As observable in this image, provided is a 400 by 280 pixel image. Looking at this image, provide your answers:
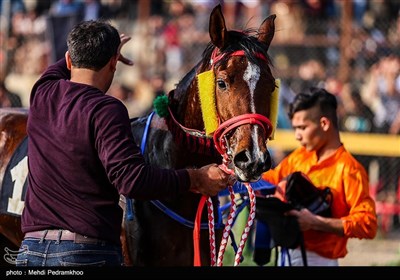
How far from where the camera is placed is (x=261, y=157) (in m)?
4.11

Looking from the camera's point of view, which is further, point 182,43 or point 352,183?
point 182,43

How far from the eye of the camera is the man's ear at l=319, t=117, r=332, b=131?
6.02m

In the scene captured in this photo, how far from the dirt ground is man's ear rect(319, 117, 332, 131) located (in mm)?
3859

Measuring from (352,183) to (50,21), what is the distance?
831cm

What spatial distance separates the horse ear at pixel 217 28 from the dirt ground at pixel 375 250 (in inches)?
212

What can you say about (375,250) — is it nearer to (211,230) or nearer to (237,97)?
(211,230)

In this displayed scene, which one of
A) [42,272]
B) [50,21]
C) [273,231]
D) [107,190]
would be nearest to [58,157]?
[107,190]

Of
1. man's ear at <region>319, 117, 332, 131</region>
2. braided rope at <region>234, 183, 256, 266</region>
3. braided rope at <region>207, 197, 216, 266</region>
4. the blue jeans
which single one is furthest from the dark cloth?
man's ear at <region>319, 117, 332, 131</region>

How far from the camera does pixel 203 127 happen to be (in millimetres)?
4789

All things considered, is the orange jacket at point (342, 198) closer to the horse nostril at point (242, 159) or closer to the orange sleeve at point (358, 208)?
the orange sleeve at point (358, 208)

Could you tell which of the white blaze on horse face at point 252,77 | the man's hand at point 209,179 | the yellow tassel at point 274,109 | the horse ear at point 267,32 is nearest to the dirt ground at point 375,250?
the horse ear at point 267,32

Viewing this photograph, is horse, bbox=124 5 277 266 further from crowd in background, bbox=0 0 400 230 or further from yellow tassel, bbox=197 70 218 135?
crowd in background, bbox=0 0 400 230

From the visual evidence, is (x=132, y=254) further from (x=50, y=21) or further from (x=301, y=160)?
(x=50, y=21)

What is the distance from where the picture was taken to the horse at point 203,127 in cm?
436
